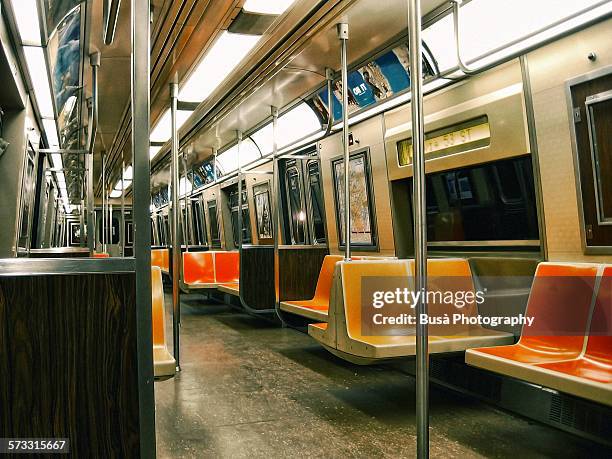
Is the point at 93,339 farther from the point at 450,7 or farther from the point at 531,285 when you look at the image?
the point at 450,7

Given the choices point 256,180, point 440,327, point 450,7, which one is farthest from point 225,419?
point 256,180

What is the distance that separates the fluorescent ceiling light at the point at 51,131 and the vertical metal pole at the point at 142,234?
20.5ft

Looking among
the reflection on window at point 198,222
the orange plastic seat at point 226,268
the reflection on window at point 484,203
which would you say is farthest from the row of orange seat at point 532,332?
the reflection on window at point 198,222

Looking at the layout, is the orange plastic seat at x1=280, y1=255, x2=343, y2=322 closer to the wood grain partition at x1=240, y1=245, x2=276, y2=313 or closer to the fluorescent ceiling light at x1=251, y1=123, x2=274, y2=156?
the wood grain partition at x1=240, y1=245, x2=276, y2=313

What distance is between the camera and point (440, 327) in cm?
428

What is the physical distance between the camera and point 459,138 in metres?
4.52

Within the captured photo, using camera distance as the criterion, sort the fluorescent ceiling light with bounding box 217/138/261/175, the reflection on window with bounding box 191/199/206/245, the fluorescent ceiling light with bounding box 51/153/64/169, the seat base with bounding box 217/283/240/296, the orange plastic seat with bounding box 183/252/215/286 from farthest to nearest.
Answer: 1. the reflection on window with bounding box 191/199/206/245
2. the fluorescent ceiling light with bounding box 51/153/64/169
3. the fluorescent ceiling light with bounding box 217/138/261/175
4. the orange plastic seat with bounding box 183/252/215/286
5. the seat base with bounding box 217/283/240/296

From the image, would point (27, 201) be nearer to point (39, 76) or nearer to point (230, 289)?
point (39, 76)

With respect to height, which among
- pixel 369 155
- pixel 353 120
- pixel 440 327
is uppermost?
pixel 353 120

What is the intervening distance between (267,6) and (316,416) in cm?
278

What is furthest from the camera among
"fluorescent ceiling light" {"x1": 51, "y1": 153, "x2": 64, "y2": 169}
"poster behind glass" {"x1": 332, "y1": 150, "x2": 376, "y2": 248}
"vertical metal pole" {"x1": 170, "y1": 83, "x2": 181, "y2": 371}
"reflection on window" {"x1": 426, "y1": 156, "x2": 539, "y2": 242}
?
"fluorescent ceiling light" {"x1": 51, "y1": 153, "x2": 64, "y2": 169}

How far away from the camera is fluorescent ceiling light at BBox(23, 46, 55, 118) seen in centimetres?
448

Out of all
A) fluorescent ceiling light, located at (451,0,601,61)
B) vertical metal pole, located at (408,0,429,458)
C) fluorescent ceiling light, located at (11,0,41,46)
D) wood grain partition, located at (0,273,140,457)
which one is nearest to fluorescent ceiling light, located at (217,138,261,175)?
fluorescent ceiling light, located at (11,0,41,46)

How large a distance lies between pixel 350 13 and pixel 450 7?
76 cm
